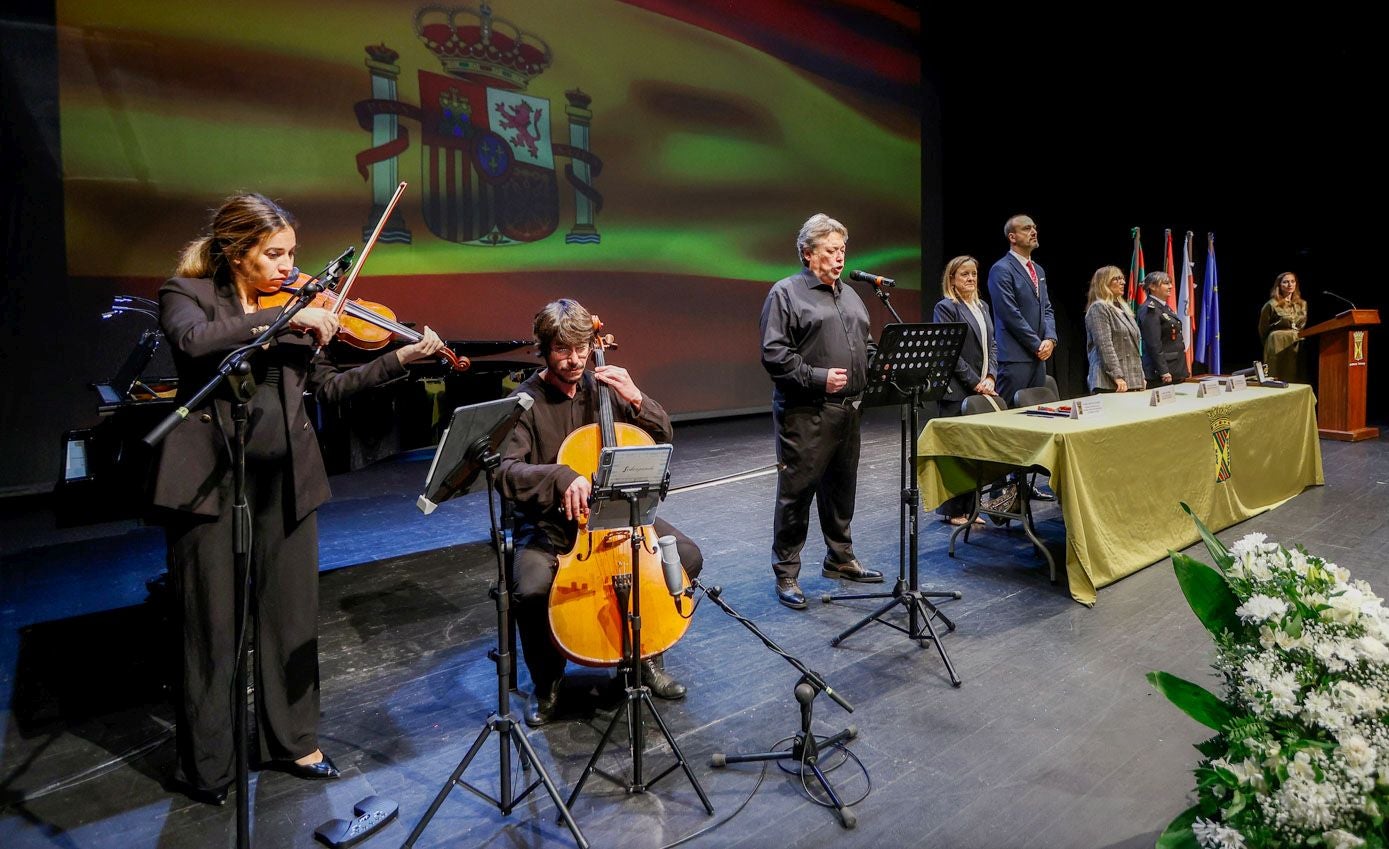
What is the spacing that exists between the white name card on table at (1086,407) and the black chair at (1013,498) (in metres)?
0.35

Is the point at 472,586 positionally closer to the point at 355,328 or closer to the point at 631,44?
the point at 355,328

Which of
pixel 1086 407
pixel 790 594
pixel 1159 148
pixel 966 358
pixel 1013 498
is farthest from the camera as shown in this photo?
pixel 1159 148

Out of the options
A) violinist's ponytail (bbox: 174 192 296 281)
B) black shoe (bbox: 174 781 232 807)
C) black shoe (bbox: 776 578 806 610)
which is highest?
violinist's ponytail (bbox: 174 192 296 281)

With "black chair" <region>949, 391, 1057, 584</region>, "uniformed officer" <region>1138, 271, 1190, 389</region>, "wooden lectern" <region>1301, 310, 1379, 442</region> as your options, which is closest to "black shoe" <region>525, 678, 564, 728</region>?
"black chair" <region>949, 391, 1057, 584</region>

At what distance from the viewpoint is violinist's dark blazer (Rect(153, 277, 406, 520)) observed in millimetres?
2230

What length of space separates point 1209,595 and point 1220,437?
12.7 ft

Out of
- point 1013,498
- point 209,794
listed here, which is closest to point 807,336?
point 1013,498

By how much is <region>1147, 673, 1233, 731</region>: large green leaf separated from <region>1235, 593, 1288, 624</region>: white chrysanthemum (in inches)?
6.7

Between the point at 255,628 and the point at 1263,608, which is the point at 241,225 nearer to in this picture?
the point at 255,628

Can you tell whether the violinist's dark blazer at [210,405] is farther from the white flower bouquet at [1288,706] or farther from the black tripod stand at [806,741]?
the white flower bouquet at [1288,706]

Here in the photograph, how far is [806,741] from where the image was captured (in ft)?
7.89

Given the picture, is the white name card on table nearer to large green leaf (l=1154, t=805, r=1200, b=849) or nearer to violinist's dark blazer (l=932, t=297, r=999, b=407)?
violinist's dark blazer (l=932, t=297, r=999, b=407)

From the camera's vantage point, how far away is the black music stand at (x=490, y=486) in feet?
6.81

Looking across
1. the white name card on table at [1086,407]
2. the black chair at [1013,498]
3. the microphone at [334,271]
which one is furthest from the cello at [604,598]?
the white name card on table at [1086,407]
